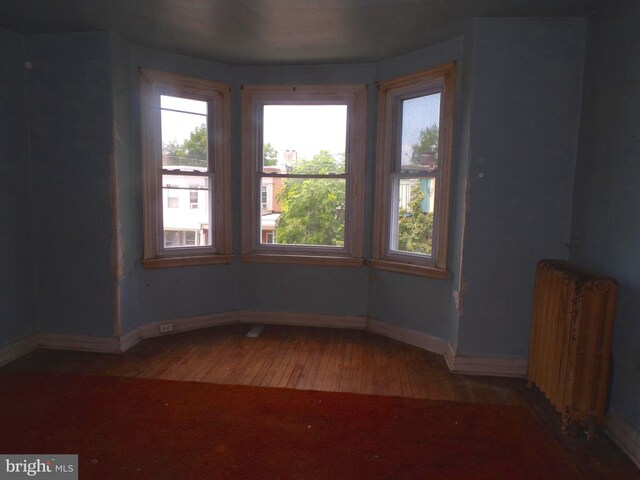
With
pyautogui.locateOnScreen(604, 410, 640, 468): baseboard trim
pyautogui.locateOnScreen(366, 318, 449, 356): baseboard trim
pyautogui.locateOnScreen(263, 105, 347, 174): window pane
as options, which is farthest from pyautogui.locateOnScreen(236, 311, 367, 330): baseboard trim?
pyautogui.locateOnScreen(604, 410, 640, 468): baseboard trim

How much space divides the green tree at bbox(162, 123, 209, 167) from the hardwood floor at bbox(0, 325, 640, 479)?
165cm

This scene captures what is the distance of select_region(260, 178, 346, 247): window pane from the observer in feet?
13.8

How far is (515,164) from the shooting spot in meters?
3.06

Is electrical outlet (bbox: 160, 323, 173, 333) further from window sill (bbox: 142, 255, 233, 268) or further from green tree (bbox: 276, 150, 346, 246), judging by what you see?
green tree (bbox: 276, 150, 346, 246)

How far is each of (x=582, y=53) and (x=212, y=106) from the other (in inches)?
122

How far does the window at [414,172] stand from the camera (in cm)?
352

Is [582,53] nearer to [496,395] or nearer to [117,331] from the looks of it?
[496,395]

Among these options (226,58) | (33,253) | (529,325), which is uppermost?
(226,58)

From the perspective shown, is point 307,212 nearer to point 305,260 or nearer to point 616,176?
point 305,260

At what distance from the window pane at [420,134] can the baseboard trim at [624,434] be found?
7.09ft

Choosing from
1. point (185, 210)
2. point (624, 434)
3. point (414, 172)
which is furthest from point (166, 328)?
point (624, 434)

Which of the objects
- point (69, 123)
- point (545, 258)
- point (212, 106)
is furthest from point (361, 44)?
point (69, 123)

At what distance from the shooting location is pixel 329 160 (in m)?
4.16

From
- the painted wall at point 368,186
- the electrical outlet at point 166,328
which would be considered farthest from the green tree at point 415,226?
the electrical outlet at point 166,328
